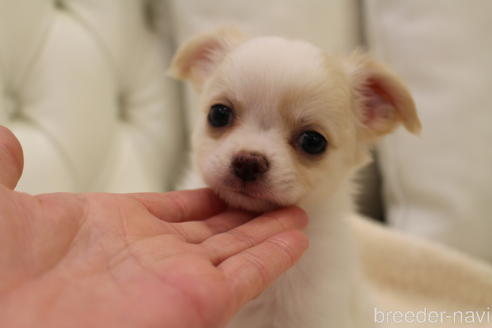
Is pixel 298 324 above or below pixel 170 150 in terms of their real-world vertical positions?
below

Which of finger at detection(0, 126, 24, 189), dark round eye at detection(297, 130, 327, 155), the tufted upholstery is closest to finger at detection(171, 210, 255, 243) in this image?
dark round eye at detection(297, 130, 327, 155)

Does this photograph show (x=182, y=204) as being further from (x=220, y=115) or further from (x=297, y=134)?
(x=297, y=134)

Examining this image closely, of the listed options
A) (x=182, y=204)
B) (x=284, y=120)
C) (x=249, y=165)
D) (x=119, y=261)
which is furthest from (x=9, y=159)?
(x=284, y=120)

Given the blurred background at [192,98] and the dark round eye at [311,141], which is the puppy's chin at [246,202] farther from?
the blurred background at [192,98]

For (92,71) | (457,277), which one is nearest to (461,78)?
(457,277)

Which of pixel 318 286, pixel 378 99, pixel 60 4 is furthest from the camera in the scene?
pixel 60 4

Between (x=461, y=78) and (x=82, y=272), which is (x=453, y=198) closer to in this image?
(x=461, y=78)
